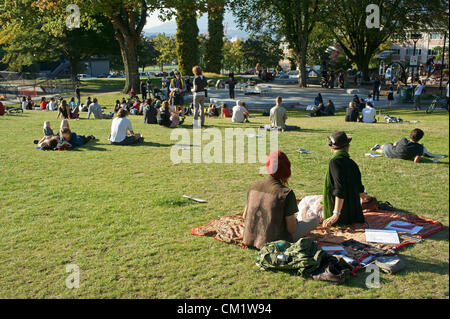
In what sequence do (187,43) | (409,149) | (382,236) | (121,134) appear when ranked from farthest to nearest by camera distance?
(187,43) < (121,134) < (409,149) < (382,236)

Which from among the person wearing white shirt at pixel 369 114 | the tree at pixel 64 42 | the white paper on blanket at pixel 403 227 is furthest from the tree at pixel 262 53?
the white paper on blanket at pixel 403 227

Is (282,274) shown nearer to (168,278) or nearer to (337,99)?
(168,278)

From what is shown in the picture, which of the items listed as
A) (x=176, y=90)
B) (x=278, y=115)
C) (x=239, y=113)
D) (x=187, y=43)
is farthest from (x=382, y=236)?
(x=187, y=43)

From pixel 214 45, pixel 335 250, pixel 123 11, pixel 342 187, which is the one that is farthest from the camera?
pixel 214 45

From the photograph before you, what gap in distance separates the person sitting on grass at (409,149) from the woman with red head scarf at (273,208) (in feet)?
19.1

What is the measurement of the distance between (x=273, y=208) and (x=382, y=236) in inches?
63.9

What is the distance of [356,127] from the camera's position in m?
15.6

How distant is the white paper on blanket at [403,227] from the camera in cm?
542

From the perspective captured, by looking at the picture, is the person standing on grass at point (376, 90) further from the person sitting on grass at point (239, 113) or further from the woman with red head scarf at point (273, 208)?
the woman with red head scarf at point (273, 208)

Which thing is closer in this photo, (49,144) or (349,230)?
(349,230)

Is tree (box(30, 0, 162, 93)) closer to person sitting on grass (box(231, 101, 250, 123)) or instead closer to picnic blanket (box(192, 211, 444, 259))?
person sitting on grass (box(231, 101, 250, 123))

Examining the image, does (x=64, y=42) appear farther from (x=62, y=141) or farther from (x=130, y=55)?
(x=62, y=141)

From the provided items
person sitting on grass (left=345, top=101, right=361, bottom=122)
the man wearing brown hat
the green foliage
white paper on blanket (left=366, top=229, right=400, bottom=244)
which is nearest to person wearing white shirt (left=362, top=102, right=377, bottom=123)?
person sitting on grass (left=345, top=101, right=361, bottom=122)

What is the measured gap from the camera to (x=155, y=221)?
619 cm
